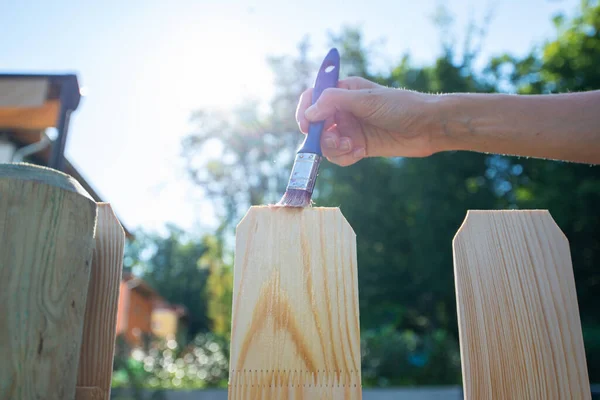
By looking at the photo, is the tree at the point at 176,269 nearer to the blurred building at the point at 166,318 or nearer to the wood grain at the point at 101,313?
the blurred building at the point at 166,318

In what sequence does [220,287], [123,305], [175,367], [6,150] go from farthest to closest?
[123,305] < [220,287] < [175,367] < [6,150]

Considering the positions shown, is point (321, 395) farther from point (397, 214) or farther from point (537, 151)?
point (397, 214)

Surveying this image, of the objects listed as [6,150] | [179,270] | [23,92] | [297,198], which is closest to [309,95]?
[297,198]

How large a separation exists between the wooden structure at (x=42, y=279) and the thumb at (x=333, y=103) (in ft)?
3.07

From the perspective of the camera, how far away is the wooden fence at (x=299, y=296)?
2.94 ft

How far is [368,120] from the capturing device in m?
1.86

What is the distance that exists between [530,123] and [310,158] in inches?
28.2

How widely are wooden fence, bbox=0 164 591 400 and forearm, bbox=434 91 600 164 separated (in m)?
0.47

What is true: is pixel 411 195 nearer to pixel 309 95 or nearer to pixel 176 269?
pixel 309 95

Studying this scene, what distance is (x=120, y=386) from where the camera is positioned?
982cm

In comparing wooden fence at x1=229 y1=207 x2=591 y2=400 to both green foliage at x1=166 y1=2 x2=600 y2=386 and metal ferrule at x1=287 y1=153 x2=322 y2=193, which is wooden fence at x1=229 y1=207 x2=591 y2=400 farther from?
green foliage at x1=166 y1=2 x2=600 y2=386

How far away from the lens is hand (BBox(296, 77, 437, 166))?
1765 millimetres

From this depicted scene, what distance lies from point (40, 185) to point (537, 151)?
144 cm

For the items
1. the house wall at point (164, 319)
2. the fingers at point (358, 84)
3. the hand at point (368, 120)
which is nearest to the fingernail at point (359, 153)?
the hand at point (368, 120)
